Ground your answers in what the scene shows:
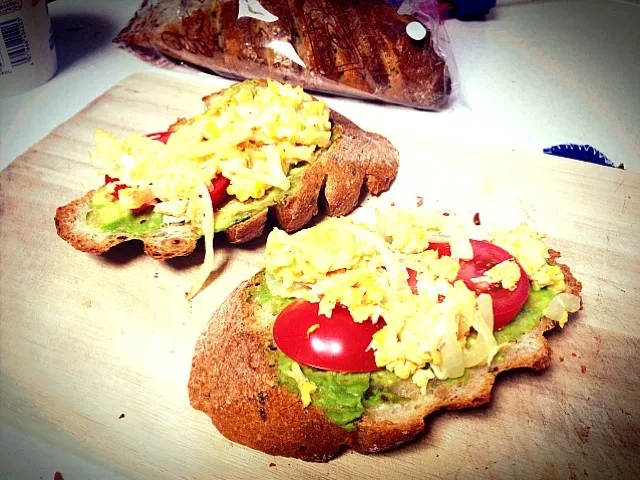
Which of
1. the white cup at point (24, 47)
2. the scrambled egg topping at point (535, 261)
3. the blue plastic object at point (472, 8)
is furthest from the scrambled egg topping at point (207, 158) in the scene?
the blue plastic object at point (472, 8)

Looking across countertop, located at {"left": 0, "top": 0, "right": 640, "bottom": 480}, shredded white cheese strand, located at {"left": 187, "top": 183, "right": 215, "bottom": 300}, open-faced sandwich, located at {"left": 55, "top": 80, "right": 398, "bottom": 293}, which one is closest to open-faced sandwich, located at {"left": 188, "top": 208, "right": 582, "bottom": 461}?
shredded white cheese strand, located at {"left": 187, "top": 183, "right": 215, "bottom": 300}

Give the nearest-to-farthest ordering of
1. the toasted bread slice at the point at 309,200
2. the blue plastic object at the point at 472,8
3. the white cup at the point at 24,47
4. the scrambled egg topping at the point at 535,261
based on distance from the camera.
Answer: the scrambled egg topping at the point at 535,261
the toasted bread slice at the point at 309,200
the white cup at the point at 24,47
the blue plastic object at the point at 472,8

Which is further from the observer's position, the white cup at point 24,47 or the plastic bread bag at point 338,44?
the plastic bread bag at point 338,44

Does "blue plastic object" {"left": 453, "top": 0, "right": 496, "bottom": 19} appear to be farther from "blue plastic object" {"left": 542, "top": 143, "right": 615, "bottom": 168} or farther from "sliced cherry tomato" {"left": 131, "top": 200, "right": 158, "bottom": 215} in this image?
"sliced cherry tomato" {"left": 131, "top": 200, "right": 158, "bottom": 215}

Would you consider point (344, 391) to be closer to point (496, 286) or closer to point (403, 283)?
point (403, 283)

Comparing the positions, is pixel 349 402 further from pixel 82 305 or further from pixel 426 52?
pixel 426 52

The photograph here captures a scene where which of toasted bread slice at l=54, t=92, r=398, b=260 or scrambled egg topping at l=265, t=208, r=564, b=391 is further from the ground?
scrambled egg topping at l=265, t=208, r=564, b=391

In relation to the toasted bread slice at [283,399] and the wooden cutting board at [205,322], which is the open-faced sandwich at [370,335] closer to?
the toasted bread slice at [283,399]
